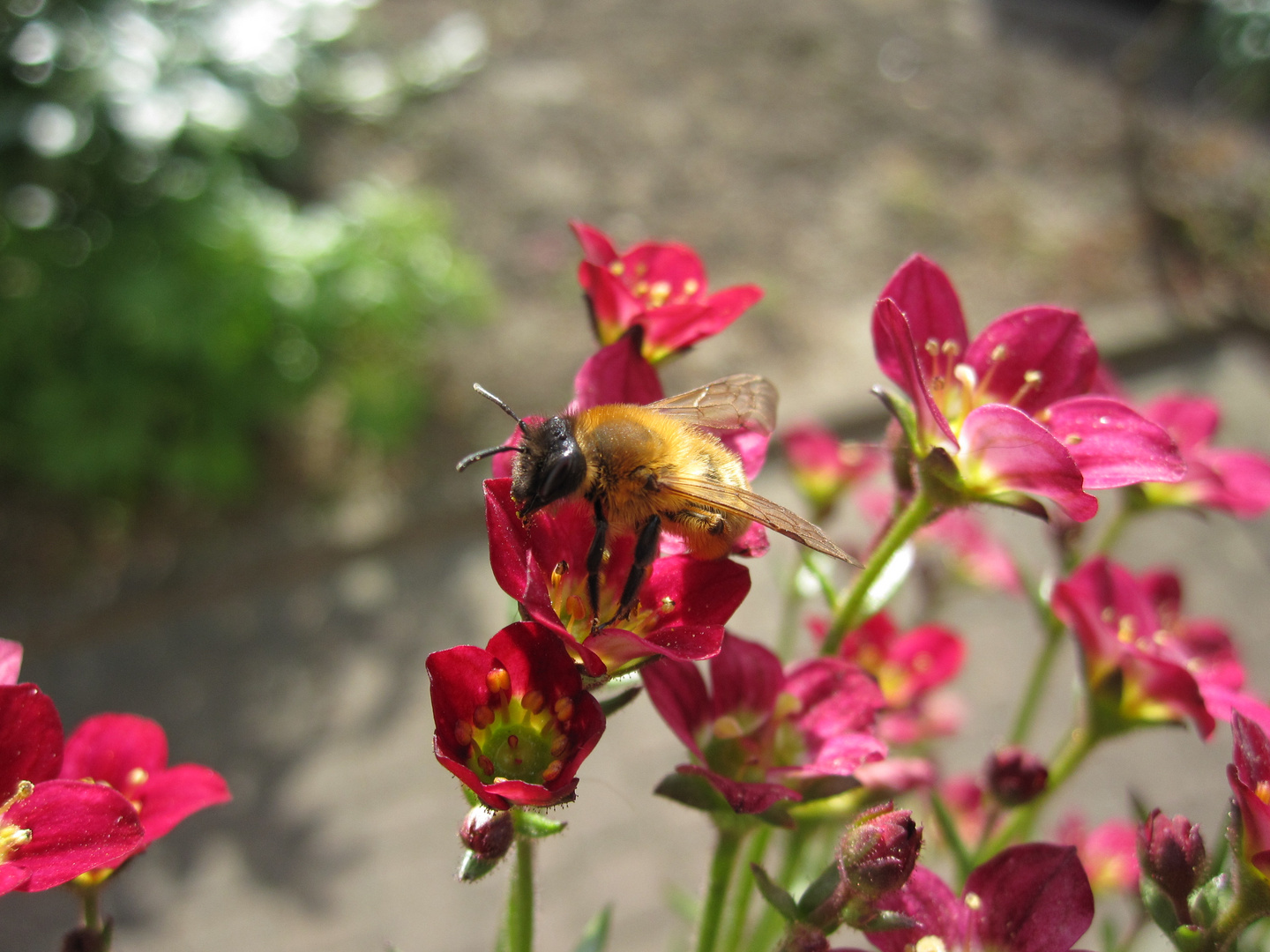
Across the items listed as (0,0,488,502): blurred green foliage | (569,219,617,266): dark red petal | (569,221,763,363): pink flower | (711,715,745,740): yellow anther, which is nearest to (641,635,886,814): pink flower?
(711,715,745,740): yellow anther

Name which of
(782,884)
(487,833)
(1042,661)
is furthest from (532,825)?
(1042,661)

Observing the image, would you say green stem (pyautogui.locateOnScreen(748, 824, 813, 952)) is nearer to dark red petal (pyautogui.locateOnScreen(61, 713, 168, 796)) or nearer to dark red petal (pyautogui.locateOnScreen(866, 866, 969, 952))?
dark red petal (pyautogui.locateOnScreen(866, 866, 969, 952))

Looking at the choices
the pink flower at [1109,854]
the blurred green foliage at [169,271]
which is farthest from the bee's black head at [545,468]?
the blurred green foliage at [169,271]

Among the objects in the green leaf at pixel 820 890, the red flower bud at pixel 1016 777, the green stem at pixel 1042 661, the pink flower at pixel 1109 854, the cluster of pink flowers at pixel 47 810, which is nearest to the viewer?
the cluster of pink flowers at pixel 47 810

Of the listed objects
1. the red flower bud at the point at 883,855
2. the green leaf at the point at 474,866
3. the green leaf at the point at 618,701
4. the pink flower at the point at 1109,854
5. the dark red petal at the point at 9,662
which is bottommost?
the pink flower at the point at 1109,854

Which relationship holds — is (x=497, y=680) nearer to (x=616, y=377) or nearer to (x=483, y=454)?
(x=483, y=454)

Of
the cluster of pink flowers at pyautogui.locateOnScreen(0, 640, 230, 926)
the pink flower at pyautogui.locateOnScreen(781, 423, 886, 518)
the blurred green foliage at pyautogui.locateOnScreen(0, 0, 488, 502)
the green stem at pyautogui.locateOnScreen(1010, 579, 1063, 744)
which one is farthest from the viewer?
the blurred green foliage at pyautogui.locateOnScreen(0, 0, 488, 502)

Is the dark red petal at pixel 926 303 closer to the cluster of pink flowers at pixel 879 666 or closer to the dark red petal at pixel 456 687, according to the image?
the cluster of pink flowers at pixel 879 666

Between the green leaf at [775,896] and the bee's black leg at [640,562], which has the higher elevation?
the bee's black leg at [640,562]
